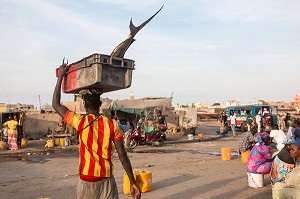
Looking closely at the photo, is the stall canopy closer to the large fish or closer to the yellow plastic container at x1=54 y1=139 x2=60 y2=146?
the yellow plastic container at x1=54 y1=139 x2=60 y2=146

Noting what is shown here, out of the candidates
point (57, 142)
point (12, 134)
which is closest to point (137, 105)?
point (57, 142)

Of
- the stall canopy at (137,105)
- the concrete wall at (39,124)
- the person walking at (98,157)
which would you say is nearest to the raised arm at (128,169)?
the person walking at (98,157)

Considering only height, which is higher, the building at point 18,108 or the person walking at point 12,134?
the building at point 18,108

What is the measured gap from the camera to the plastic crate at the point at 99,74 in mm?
4414

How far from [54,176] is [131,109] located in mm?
15770

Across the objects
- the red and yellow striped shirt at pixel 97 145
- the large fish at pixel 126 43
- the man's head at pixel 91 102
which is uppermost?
the large fish at pixel 126 43

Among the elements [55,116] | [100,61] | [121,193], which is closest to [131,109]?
[55,116]

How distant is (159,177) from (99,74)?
→ 5547 millimetres

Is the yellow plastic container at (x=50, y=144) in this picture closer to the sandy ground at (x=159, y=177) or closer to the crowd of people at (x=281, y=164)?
the sandy ground at (x=159, y=177)

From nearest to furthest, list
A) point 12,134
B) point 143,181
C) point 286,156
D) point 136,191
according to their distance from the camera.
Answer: point 136,191 < point 286,156 < point 143,181 < point 12,134

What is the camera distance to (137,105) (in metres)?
26.0

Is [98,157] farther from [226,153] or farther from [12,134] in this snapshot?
[12,134]

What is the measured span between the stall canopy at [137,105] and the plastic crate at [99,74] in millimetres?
19700

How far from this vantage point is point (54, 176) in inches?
381
